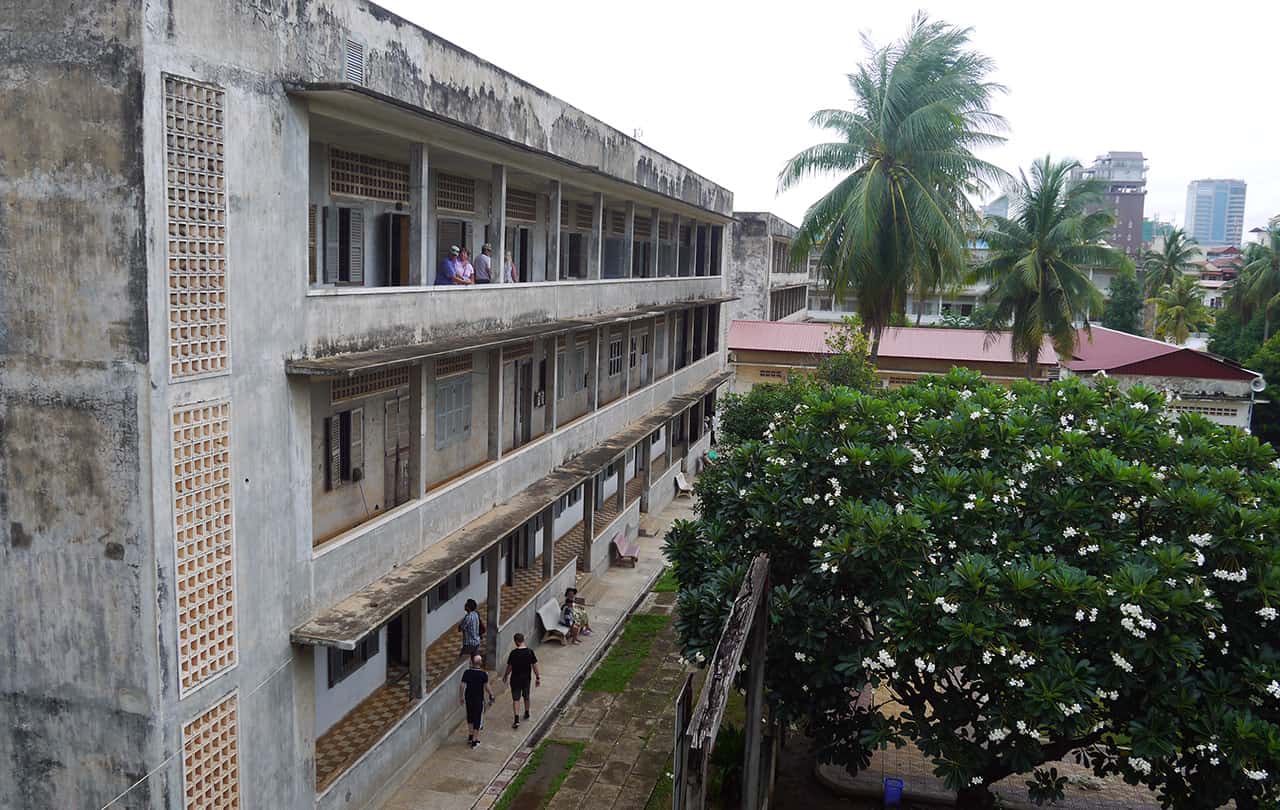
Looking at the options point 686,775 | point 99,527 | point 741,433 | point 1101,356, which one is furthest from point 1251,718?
point 1101,356

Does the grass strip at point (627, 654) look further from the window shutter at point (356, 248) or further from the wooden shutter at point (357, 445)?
the window shutter at point (356, 248)

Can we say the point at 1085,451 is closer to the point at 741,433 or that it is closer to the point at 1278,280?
the point at 741,433

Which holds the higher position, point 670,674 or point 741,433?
point 741,433

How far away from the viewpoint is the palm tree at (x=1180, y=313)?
5300 cm

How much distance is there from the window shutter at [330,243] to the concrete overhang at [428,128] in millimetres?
1342

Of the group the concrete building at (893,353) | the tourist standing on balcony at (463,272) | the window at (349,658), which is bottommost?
the window at (349,658)

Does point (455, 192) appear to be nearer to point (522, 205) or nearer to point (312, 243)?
point (522, 205)

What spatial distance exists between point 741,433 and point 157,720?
549 inches

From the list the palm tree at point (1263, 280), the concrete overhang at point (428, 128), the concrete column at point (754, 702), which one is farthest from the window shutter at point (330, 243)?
the palm tree at point (1263, 280)

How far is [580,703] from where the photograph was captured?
1426 cm

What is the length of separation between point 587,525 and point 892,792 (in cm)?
867

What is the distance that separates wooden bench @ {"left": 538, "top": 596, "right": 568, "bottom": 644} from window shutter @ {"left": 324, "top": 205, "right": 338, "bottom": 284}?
6874 millimetres

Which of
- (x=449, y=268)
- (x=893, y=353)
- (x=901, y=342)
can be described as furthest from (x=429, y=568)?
(x=901, y=342)

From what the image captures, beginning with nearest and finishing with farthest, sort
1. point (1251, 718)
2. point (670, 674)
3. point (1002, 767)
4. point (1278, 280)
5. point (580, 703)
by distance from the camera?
point (1251, 718) → point (1002, 767) → point (580, 703) → point (670, 674) → point (1278, 280)
